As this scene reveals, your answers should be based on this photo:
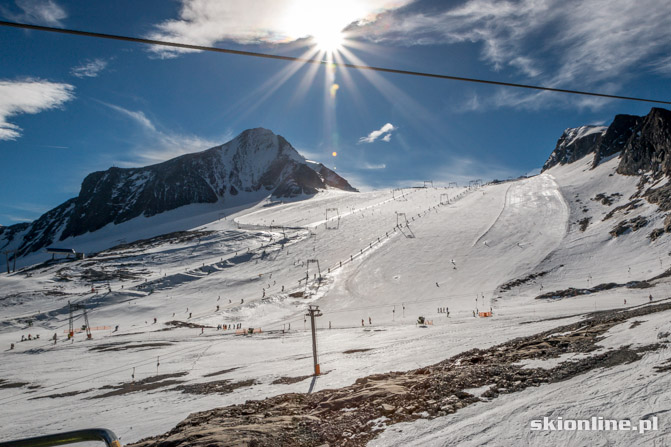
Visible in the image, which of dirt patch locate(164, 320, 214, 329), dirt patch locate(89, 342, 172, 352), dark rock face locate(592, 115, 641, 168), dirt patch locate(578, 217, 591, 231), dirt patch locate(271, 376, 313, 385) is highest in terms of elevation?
dark rock face locate(592, 115, 641, 168)

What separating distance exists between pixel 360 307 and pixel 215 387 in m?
29.6

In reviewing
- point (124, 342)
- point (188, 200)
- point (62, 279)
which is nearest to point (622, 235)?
point (124, 342)

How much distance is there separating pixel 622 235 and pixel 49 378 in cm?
6791

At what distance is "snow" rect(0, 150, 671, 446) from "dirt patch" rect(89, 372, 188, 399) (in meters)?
0.79

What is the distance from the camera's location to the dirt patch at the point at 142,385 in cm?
1996

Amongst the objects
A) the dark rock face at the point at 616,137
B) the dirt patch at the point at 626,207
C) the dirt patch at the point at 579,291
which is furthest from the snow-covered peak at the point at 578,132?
the dirt patch at the point at 579,291

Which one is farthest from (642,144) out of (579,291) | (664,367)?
(664,367)

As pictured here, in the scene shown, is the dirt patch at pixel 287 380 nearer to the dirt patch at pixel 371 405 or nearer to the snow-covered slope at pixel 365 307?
the snow-covered slope at pixel 365 307

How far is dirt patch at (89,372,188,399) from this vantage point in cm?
1996

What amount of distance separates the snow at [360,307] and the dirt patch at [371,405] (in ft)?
1.73

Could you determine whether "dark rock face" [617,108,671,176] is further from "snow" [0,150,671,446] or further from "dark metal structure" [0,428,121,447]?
"dark metal structure" [0,428,121,447]

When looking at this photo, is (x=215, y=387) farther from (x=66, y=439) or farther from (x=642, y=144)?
(x=642, y=144)

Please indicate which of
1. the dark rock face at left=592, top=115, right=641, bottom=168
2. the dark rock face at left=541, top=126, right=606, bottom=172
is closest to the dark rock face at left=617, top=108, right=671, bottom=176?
the dark rock face at left=592, top=115, right=641, bottom=168

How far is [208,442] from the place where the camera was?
6883 mm
